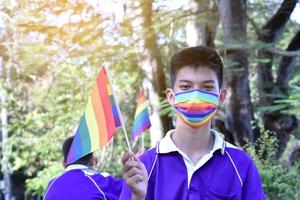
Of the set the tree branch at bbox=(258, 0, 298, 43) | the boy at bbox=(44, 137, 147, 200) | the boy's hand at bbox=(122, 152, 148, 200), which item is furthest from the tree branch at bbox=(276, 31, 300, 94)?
the boy's hand at bbox=(122, 152, 148, 200)

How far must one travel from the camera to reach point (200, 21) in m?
10.1

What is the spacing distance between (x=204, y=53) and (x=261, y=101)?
330 inches

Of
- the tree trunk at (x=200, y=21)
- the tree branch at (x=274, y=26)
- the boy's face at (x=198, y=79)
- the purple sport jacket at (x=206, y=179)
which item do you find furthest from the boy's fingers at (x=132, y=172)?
the tree trunk at (x=200, y=21)

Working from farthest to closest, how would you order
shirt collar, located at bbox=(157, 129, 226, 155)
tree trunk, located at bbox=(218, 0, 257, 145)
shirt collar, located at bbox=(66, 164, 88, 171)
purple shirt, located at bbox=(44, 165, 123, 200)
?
tree trunk, located at bbox=(218, 0, 257, 145), shirt collar, located at bbox=(66, 164, 88, 171), purple shirt, located at bbox=(44, 165, 123, 200), shirt collar, located at bbox=(157, 129, 226, 155)

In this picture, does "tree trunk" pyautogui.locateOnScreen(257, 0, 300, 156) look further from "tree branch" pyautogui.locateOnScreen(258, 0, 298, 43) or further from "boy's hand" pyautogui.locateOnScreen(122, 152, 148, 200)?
"boy's hand" pyautogui.locateOnScreen(122, 152, 148, 200)

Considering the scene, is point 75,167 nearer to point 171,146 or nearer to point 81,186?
point 81,186

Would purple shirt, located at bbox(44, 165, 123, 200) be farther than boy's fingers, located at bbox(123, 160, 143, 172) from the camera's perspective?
Yes

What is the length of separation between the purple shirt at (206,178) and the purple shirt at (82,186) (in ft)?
6.52

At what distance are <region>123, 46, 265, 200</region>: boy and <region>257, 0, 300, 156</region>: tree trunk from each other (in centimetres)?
733

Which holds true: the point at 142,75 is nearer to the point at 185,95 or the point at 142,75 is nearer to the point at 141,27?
the point at 141,27

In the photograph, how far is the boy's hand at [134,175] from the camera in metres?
2.05

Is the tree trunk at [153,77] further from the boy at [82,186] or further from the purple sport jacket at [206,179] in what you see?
the purple sport jacket at [206,179]

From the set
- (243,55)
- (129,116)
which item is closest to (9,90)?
(129,116)

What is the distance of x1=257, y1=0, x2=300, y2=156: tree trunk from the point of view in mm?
9728
